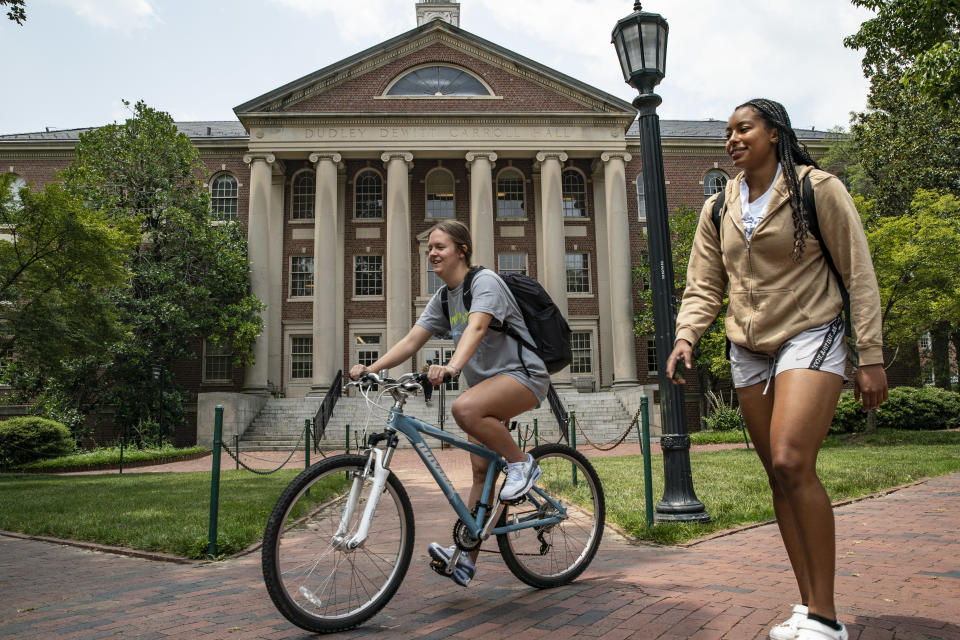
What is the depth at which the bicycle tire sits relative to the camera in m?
4.00

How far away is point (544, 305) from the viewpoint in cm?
406

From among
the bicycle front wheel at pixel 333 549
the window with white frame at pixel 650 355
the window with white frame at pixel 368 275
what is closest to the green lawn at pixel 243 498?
the bicycle front wheel at pixel 333 549

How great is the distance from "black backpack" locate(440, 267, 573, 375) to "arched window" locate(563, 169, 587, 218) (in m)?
29.3

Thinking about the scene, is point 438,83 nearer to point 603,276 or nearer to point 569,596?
point 603,276

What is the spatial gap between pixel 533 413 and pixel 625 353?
5.21m

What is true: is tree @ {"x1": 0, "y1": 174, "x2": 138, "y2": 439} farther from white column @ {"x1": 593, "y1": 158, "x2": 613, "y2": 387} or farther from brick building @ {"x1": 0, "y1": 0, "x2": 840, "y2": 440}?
white column @ {"x1": 593, "y1": 158, "x2": 613, "y2": 387}

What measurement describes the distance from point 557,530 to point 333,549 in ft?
4.82

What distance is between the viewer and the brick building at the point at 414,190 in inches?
1126

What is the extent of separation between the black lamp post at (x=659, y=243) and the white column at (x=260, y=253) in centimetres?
2256

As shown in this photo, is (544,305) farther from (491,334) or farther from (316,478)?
(316,478)

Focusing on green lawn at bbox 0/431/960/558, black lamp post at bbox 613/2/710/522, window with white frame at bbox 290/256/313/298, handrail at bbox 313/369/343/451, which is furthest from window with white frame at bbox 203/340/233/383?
black lamp post at bbox 613/2/710/522

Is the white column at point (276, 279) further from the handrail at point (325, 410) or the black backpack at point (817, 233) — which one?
the black backpack at point (817, 233)

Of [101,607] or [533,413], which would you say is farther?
[533,413]

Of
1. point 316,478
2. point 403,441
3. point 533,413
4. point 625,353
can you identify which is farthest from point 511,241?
point 316,478
